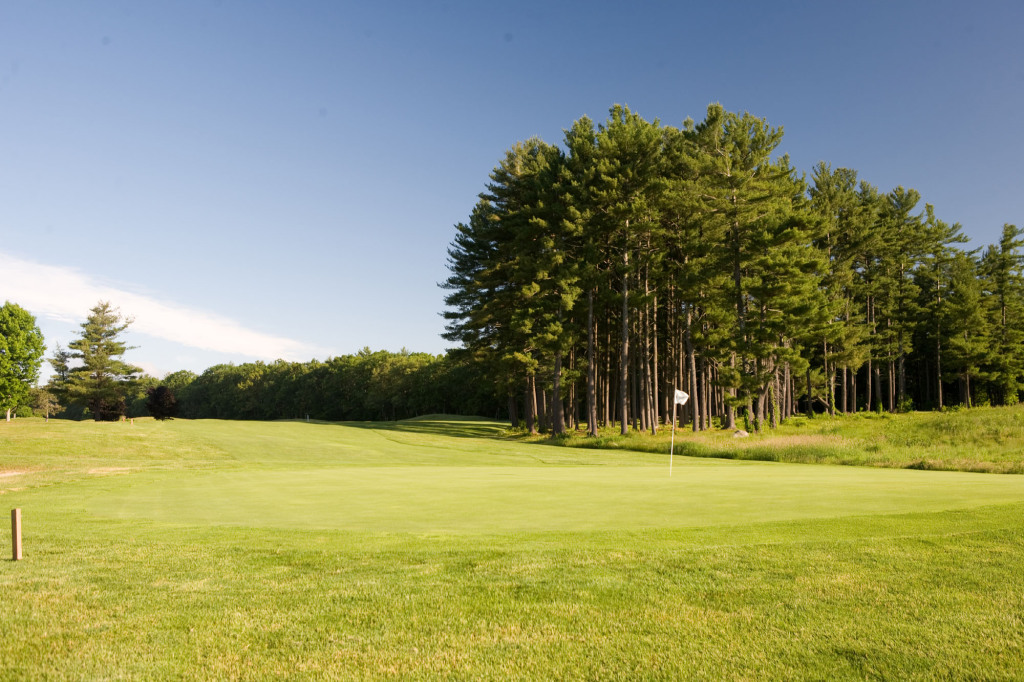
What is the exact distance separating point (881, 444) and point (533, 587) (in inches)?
1171

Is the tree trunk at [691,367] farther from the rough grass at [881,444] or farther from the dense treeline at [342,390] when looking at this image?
the dense treeline at [342,390]

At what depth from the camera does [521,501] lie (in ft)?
41.0

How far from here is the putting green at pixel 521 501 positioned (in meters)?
10.1

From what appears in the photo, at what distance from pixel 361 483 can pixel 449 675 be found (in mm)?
13329

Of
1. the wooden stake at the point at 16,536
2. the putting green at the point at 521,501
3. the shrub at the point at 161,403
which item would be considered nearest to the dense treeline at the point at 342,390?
the shrub at the point at 161,403

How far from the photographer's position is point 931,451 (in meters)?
27.8

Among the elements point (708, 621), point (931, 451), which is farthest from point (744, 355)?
point (708, 621)

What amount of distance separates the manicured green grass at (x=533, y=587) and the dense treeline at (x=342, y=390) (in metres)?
51.8

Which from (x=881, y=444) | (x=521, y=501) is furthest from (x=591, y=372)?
(x=521, y=501)

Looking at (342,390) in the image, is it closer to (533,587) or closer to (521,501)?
(521,501)

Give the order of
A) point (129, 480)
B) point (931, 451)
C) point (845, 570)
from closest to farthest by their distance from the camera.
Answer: point (845, 570) → point (129, 480) → point (931, 451)

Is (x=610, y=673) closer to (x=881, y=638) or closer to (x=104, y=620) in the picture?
(x=881, y=638)

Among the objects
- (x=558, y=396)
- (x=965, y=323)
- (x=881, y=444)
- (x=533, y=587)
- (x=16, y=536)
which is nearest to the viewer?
(x=533, y=587)

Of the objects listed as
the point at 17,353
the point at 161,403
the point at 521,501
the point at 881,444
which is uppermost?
the point at 17,353
